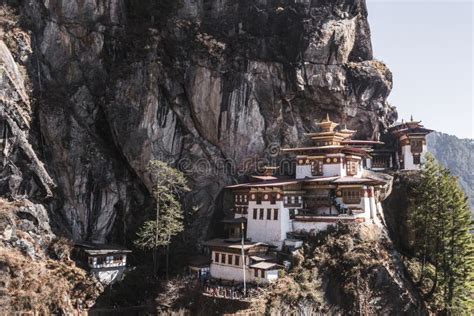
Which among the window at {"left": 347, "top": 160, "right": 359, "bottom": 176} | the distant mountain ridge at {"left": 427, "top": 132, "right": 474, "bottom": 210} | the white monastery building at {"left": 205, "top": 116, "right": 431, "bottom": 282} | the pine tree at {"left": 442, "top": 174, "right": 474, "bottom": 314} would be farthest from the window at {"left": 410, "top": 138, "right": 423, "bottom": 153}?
Answer: the distant mountain ridge at {"left": 427, "top": 132, "right": 474, "bottom": 210}

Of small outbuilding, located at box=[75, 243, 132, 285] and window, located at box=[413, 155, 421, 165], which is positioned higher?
window, located at box=[413, 155, 421, 165]

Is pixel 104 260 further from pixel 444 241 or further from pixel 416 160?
pixel 416 160

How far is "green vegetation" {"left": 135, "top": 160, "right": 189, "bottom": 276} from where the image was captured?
37.1 meters

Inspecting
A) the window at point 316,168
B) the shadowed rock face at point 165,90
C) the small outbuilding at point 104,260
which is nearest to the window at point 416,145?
the shadowed rock face at point 165,90

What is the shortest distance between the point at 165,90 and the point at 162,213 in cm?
1234

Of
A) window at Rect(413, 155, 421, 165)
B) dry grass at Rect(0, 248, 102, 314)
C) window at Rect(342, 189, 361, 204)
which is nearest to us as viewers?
dry grass at Rect(0, 248, 102, 314)

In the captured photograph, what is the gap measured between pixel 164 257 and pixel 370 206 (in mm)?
17829

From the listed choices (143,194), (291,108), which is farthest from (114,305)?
(291,108)

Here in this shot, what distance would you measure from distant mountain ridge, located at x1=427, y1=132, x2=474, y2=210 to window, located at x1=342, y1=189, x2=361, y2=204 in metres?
93.1

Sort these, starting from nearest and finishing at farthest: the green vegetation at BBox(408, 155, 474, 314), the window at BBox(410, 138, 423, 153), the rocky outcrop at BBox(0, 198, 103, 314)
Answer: the rocky outcrop at BBox(0, 198, 103, 314) → the green vegetation at BBox(408, 155, 474, 314) → the window at BBox(410, 138, 423, 153)

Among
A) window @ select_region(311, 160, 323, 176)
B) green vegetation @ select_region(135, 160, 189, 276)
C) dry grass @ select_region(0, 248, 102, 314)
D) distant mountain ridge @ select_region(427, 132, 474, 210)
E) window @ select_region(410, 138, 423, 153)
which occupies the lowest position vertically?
dry grass @ select_region(0, 248, 102, 314)

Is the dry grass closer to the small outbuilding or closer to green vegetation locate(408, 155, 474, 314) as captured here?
the small outbuilding

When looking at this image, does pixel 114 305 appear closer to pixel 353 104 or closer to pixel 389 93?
pixel 353 104

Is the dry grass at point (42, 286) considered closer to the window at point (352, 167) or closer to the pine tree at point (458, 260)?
the window at point (352, 167)
